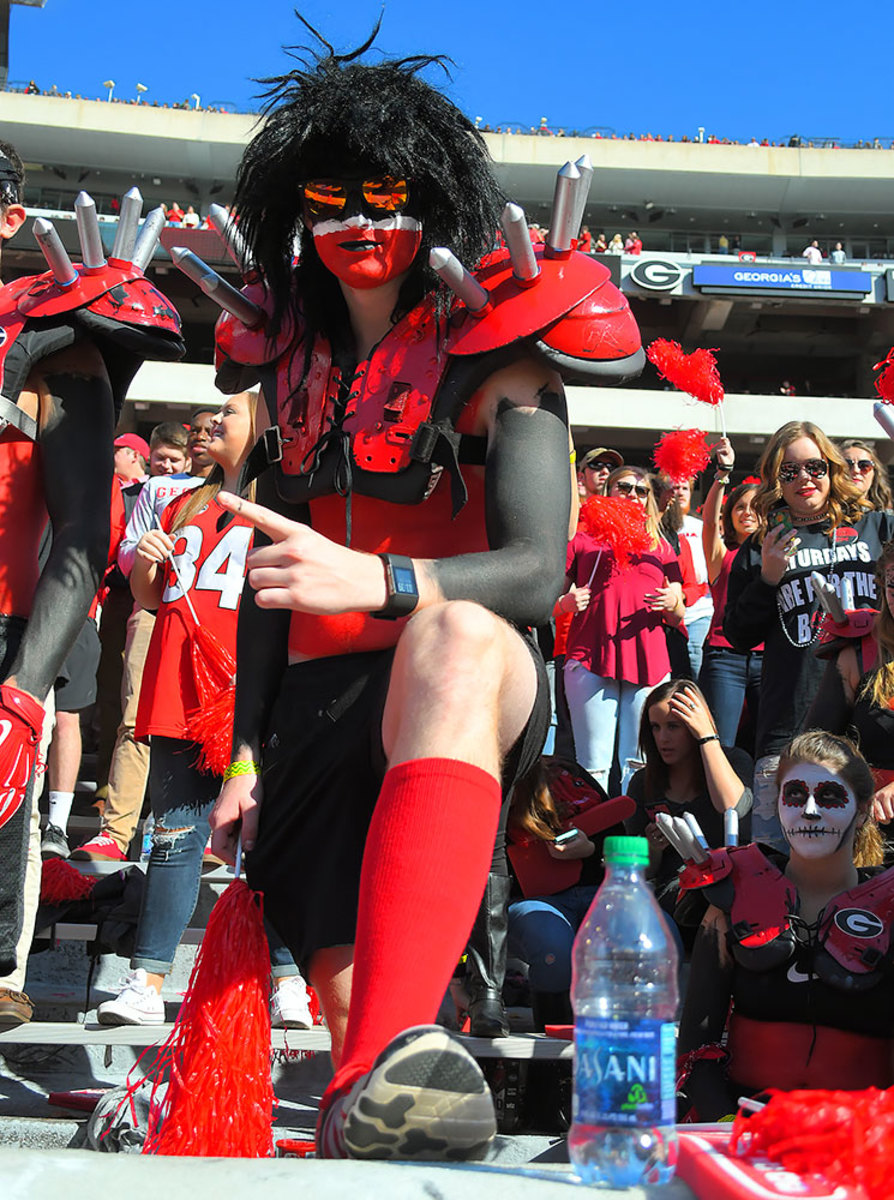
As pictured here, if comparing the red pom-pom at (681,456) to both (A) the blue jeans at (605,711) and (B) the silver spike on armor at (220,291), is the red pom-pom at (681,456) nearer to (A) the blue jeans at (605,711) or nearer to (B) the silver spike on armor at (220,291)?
(A) the blue jeans at (605,711)

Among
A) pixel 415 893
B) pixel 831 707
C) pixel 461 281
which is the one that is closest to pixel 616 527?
pixel 831 707

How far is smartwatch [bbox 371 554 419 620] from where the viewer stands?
6.00 ft

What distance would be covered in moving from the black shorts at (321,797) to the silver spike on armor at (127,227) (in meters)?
1.09

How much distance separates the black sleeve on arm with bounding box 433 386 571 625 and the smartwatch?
53 millimetres

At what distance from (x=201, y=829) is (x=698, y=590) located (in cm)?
368

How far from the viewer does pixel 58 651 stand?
255cm

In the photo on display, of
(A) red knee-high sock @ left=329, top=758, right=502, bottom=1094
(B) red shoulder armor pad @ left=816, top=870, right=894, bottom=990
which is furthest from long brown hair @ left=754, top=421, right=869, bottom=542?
(A) red knee-high sock @ left=329, top=758, right=502, bottom=1094

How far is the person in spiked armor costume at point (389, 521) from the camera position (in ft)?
5.39

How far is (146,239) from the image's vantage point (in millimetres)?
2846

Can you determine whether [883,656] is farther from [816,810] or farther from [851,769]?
[816,810]

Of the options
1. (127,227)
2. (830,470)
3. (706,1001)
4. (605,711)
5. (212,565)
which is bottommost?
(706,1001)

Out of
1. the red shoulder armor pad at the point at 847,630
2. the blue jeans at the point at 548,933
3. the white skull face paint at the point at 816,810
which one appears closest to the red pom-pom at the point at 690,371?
the red shoulder armor pad at the point at 847,630

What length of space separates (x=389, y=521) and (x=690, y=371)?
6275mm

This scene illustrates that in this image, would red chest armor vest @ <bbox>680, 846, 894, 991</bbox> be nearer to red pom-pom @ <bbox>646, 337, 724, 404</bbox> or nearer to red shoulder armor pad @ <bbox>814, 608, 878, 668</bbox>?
red shoulder armor pad @ <bbox>814, 608, 878, 668</bbox>
